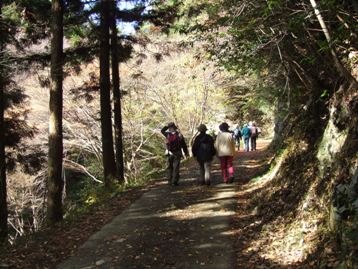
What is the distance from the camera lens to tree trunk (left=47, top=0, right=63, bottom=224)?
9.99 metres

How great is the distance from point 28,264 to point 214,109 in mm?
19784

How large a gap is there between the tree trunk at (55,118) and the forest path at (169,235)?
5.64 ft

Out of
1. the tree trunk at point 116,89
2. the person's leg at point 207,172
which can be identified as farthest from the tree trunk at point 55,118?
the tree trunk at point 116,89

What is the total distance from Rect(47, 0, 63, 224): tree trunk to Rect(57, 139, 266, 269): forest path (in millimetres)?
1719

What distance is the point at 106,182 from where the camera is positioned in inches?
547

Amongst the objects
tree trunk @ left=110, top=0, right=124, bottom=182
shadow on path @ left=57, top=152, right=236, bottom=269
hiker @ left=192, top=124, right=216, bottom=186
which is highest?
tree trunk @ left=110, top=0, right=124, bottom=182

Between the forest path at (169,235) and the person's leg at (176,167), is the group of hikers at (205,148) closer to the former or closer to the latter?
the person's leg at (176,167)

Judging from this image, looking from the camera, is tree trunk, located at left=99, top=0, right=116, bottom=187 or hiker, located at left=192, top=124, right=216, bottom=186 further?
tree trunk, located at left=99, top=0, right=116, bottom=187

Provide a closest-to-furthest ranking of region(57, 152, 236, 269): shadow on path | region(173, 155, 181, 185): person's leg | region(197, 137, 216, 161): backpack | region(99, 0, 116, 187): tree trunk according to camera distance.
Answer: region(57, 152, 236, 269): shadow on path < region(197, 137, 216, 161): backpack < region(173, 155, 181, 185): person's leg < region(99, 0, 116, 187): tree trunk

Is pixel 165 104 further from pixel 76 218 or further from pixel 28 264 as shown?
pixel 28 264

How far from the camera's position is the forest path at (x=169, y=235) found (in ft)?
21.3

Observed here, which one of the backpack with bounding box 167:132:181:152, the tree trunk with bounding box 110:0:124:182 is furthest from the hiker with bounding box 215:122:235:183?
the tree trunk with bounding box 110:0:124:182

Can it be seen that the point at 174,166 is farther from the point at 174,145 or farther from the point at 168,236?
the point at 168,236

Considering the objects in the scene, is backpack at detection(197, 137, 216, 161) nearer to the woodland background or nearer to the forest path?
the forest path
